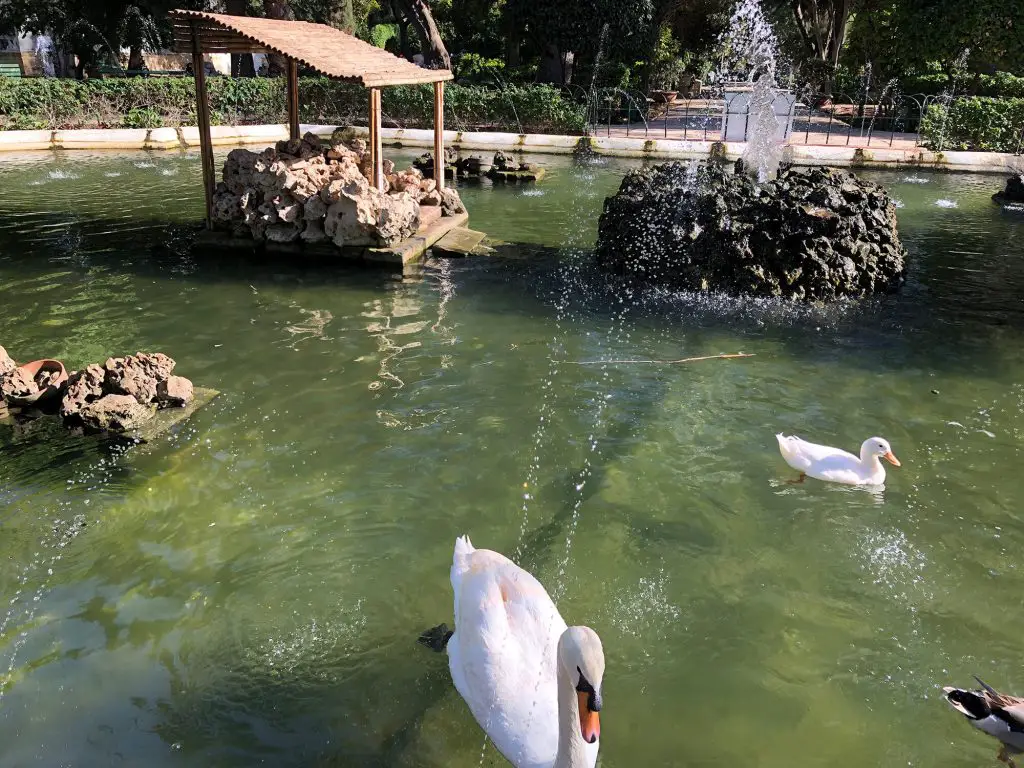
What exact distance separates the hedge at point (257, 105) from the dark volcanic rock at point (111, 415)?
22.0 m

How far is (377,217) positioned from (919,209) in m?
12.0

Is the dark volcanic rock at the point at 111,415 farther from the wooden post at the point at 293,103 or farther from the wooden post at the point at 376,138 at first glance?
the wooden post at the point at 293,103

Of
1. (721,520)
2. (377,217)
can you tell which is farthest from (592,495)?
(377,217)

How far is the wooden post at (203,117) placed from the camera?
39.5ft

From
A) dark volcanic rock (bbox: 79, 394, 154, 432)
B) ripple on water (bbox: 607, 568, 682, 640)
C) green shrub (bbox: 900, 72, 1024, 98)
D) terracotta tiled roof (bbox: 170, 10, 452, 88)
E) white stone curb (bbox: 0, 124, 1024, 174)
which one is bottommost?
ripple on water (bbox: 607, 568, 682, 640)

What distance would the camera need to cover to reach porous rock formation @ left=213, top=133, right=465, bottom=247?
1214 centimetres

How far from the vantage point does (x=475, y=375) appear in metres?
8.39

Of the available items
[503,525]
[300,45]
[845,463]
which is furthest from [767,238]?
[300,45]

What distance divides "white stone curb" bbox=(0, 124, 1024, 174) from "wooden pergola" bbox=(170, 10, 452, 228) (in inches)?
431

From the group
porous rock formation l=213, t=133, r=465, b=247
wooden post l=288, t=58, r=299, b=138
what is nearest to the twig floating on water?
porous rock formation l=213, t=133, r=465, b=247

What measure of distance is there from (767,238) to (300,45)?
24.4 feet

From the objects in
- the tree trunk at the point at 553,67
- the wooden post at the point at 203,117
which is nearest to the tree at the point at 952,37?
the tree trunk at the point at 553,67

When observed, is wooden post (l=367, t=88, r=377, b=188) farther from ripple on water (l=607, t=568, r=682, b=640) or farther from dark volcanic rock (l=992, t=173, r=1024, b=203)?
dark volcanic rock (l=992, t=173, r=1024, b=203)

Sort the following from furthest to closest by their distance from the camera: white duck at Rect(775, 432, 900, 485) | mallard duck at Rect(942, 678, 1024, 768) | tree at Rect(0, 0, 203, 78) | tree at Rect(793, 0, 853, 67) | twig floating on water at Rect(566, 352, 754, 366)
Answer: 1. tree at Rect(793, 0, 853, 67)
2. tree at Rect(0, 0, 203, 78)
3. twig floating on water at Rect(566, 352, 754, 366)
4. white duck at Rect(775, 432, 900, 485)
5. mallard duck at Rect(942, 678, 1024, 768)
